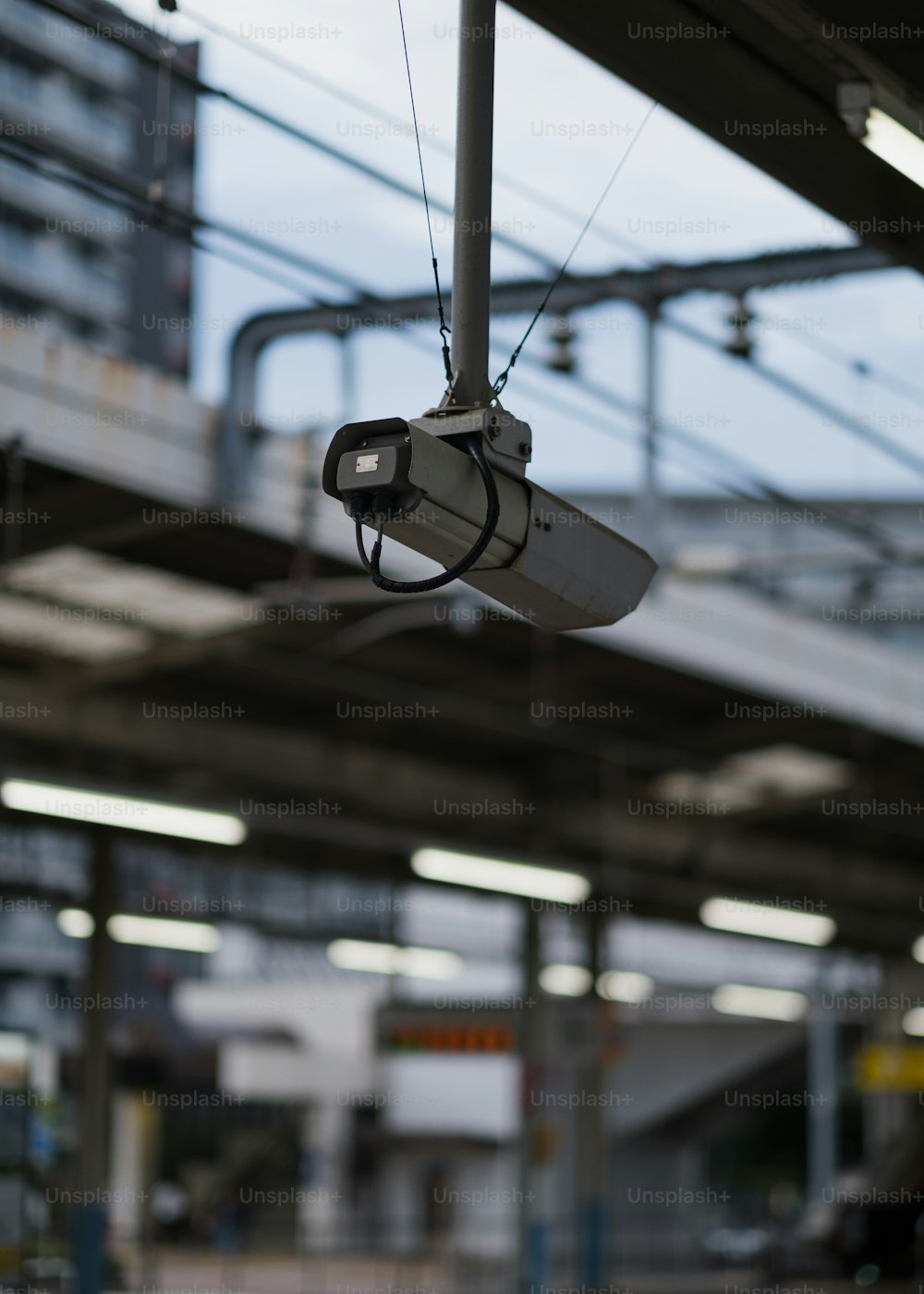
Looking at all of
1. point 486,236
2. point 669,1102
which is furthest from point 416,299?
point 669,1102

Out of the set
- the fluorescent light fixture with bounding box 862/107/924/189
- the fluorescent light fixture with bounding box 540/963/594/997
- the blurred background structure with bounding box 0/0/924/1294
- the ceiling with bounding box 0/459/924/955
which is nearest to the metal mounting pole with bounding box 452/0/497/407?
the blurred background structure with bounding box 0/0/924/1294

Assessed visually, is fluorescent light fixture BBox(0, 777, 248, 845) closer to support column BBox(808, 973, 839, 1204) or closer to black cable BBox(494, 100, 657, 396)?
black cable BBox(494, 100, 657, 396)

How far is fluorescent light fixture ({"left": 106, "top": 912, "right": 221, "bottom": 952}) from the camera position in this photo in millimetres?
20500

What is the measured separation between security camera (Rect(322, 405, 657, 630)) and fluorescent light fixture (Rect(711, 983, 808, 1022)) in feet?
83.0

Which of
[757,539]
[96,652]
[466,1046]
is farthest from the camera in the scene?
[757,539]

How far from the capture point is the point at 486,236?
4184 millimetres

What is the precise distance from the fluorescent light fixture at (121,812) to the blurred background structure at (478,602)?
0.15 feet

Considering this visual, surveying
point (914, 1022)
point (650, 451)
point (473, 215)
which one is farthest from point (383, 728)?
point (914, 1022)

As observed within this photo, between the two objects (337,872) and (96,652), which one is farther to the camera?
→ (337,872)

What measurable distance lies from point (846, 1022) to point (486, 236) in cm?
3665

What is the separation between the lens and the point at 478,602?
1130 cm

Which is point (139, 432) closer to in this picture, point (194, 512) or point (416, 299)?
point (194, 512)

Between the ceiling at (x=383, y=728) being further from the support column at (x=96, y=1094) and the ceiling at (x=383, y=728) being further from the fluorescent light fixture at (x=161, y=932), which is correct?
the fluorescent light fixture at (x=161, y=932)

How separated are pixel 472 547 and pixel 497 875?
11586 millimetres
